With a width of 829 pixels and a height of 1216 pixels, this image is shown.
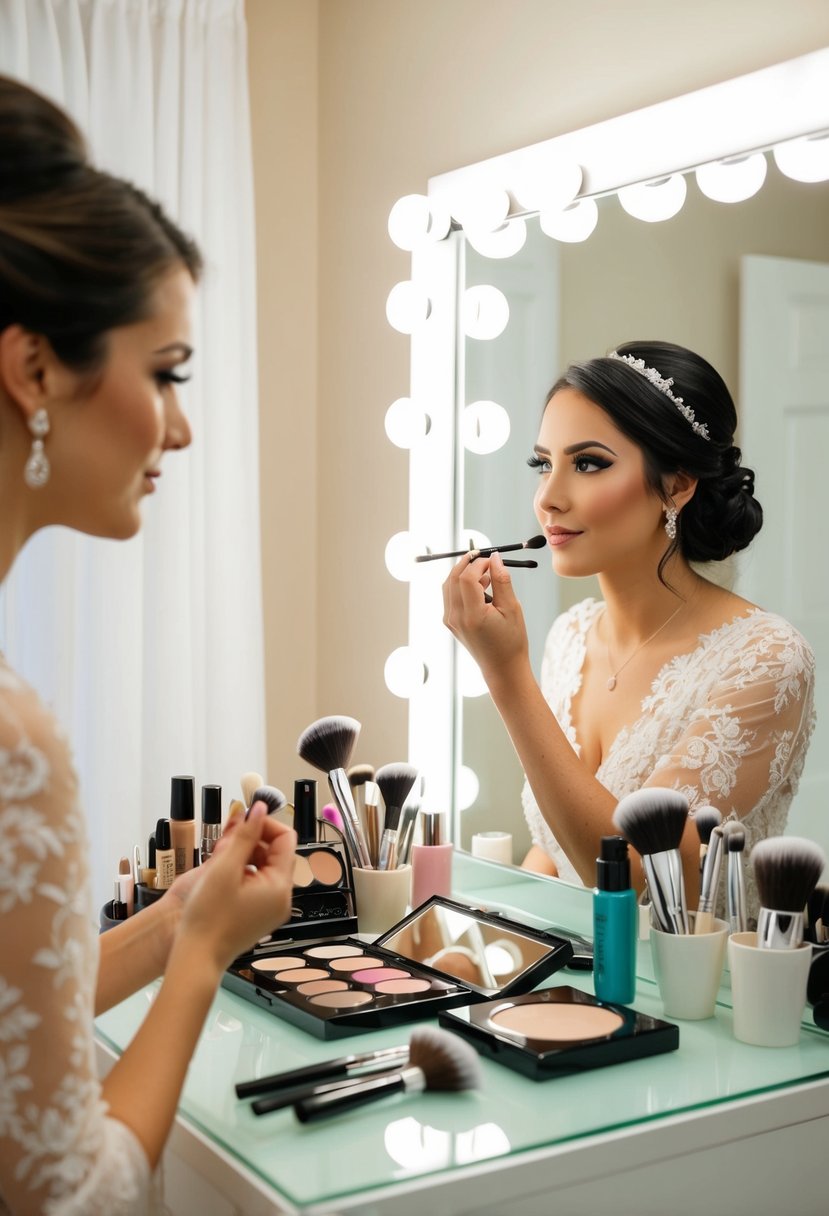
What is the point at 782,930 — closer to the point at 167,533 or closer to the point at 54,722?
the point at 54,722

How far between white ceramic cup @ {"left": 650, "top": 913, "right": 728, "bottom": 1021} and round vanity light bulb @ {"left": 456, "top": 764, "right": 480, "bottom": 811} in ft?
1.69

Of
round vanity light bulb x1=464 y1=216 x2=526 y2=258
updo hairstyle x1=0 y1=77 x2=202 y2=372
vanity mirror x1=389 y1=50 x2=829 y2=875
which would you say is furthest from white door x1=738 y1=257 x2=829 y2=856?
updo hairstyle x1=0 y1=77 x2=202 y2=372

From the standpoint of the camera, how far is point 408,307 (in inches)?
66.6

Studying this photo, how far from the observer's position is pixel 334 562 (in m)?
1.95

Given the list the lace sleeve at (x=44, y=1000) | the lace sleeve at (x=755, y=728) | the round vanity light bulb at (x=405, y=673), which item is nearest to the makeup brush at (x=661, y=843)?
the lace sleeve at (x=755, y=728)

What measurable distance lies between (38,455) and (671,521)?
2.18 ft

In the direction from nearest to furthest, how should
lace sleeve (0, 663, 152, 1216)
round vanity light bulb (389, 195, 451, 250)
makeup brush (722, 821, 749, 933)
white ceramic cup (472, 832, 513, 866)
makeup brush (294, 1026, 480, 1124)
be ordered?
lace sleeve (0, 663, 152, 1216) → makeup brush (294, 1026, 480, 1124) → makeup brush (722, 821, 749, 933) → white ceramic cup (472, 832, 513, 866) → round vanity light bulb (389, 195, 451, 250)

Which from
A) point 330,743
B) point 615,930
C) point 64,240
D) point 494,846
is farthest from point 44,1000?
point 494,846

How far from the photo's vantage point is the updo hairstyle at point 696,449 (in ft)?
4.03

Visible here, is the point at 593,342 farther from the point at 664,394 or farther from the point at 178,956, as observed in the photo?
the point at 178,956

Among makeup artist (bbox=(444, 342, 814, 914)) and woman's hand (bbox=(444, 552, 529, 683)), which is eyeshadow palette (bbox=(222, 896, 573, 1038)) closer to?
makeup artist (bbox=(444, 342, 814, 914))

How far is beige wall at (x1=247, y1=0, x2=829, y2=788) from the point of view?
5.50ft

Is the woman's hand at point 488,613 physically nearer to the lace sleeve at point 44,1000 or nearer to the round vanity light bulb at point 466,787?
the round vanity light bulb at point 466,787

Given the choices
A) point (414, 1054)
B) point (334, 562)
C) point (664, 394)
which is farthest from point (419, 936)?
point (334, 562)
